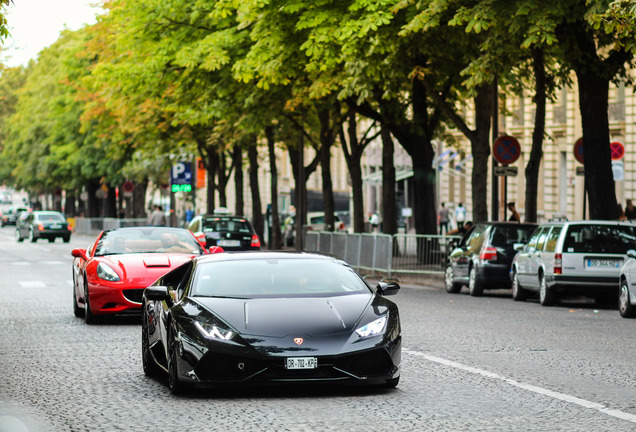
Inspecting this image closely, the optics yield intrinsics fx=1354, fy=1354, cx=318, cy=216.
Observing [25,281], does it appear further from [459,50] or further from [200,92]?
[459,50]

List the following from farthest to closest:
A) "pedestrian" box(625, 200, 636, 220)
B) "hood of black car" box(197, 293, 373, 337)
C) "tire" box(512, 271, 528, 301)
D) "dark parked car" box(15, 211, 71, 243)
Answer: "dark parked car" box(15, 211, 71, 243) < "pedestrian" box(625, 200, 636, 220) < "tire" box(512, 271, 528, 301) < "hood of black car" box(197, 293, 373, 337)

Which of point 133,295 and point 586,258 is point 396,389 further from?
point 586,258

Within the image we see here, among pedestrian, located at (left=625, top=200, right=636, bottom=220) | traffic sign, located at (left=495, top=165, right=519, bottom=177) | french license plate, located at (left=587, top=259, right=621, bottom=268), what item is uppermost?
traffic sign, located at (left=495, top=165, right=519, bottom=177)

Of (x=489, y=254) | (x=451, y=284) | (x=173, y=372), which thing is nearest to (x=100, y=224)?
(x=451, y=284)

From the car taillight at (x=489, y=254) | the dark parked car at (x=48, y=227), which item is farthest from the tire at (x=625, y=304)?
the dark parked car at (x=48, y=227)

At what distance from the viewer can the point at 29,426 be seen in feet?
28.4

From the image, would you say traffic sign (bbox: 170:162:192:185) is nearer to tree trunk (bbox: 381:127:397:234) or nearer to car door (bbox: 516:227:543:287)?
tree trunk (bbox: 381:127:397:234)

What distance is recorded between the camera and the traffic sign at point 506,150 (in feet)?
93.7

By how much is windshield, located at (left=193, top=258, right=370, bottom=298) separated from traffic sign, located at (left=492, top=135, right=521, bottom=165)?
17694mm

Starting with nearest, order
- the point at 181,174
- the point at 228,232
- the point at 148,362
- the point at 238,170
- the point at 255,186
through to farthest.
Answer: the point at 148,362 → the point at 228,232 → the point at 181,174 → the point at 255,186 → the point at 238,170

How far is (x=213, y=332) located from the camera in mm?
9898

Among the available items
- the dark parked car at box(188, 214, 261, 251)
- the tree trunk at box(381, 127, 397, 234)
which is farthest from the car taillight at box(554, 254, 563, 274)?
the dark parked car at box(188, 214, 261, 251)

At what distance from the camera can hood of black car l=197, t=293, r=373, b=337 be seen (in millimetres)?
9914

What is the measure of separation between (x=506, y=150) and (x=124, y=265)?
13.0 m
